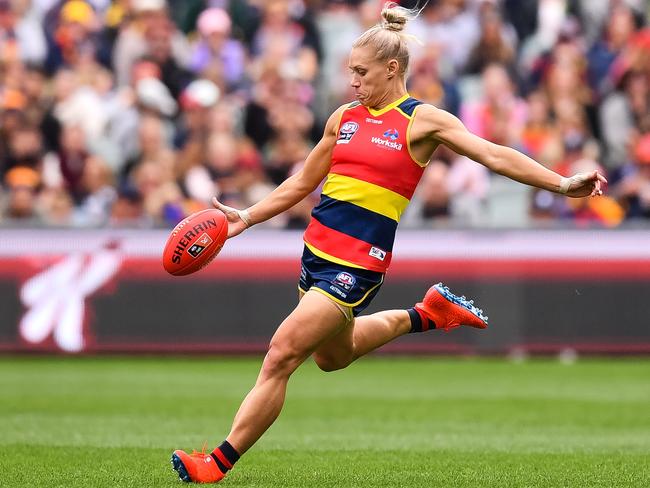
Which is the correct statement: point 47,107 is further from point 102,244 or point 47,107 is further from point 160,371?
point 160,371

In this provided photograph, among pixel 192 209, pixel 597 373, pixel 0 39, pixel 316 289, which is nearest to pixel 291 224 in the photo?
pixel 192 209

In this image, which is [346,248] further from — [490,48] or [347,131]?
[490,48]

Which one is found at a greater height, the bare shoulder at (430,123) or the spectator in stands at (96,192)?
the bare shoulder at (430,123)

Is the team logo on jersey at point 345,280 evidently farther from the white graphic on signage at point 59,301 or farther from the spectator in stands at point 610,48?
the spectator in stands at point 610,48

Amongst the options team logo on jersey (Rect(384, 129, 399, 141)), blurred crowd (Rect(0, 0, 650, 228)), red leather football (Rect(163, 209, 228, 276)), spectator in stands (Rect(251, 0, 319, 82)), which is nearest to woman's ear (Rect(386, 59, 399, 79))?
team logo on jersey (Rect(384, 129, 399, 141))

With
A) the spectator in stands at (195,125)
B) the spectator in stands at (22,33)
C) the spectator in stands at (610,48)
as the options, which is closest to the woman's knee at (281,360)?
the spectator in stands at (195,125)

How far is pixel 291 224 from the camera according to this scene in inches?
634

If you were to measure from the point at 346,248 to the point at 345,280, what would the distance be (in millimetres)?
185

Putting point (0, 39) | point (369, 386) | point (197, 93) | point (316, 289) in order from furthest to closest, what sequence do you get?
1. point (0, 39)
2. point (197, 93)
3. point (369, 386)
4. point (316, 289)

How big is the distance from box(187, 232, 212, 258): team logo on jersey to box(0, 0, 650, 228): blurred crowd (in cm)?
803

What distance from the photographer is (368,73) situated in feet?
25.1

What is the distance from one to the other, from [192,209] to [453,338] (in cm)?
334

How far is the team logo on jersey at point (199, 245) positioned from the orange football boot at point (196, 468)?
3.69 ft

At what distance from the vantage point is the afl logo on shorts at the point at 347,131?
774 centimetres
